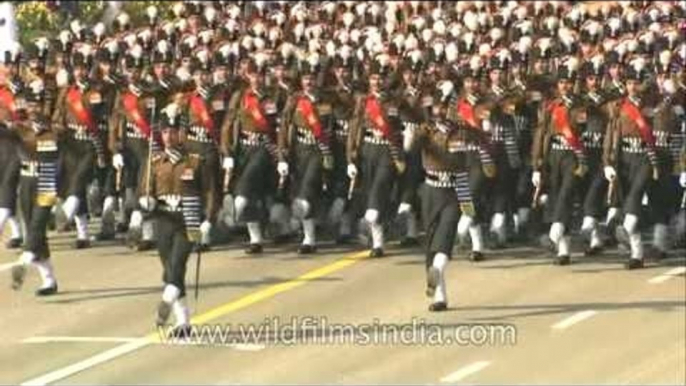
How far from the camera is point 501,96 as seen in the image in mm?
23672

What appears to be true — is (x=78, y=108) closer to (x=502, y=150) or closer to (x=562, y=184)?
(x=502, y=150)

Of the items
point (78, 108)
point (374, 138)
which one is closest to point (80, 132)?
point (78, 108)

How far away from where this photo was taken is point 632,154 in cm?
2277

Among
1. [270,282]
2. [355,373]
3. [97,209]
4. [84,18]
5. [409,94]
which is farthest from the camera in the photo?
[84,18]

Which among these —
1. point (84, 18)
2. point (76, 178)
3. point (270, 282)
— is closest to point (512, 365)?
point (270, 282)

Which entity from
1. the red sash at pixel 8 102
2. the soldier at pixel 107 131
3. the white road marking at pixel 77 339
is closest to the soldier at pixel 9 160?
the red sash at pixel 8 102

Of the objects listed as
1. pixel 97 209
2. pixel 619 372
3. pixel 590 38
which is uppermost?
pixel 590 38

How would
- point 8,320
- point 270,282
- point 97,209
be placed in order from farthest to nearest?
point 97,209, point 270,282, point 8,320

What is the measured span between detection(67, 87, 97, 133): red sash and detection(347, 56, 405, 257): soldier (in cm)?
314

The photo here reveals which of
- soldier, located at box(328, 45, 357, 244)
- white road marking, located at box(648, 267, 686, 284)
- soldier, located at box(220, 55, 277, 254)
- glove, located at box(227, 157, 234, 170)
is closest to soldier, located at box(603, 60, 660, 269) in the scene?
white road marking, located at box(648, 267, 686, 284)

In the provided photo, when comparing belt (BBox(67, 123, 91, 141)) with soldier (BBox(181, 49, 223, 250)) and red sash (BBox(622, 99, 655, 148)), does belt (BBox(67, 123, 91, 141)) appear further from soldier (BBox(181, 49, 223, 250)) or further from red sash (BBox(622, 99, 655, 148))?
red sash (BBox(622, 99, 655, 148))

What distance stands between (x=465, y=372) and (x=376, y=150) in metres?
5.67

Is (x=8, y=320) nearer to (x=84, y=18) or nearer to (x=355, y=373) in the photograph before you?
(x=355, y=373)

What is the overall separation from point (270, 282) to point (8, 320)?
10.4ft
